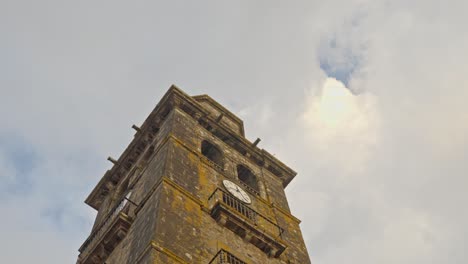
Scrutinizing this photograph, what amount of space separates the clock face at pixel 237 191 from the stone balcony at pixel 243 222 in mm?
925

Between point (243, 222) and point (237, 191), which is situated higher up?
point (237, 191)

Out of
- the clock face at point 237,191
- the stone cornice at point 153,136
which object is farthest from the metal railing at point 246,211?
the stone cornice at point 153,136

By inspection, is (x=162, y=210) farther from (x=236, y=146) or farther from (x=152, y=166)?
(x=236, y=146)

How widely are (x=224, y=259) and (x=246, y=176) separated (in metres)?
9.15

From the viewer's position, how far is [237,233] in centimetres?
1741

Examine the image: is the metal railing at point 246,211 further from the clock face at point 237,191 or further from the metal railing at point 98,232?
the metal railing at point 98,232

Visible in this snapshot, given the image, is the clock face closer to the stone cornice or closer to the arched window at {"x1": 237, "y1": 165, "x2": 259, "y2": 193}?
the arched window at {"x1": 237, "y1": 165, "x2": 259, "y2": 193}

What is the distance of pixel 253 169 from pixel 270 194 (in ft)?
6.74

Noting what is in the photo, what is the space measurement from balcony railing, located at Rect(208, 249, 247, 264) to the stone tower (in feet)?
0.10

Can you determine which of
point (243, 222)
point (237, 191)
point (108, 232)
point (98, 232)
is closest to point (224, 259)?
point (243, 222)

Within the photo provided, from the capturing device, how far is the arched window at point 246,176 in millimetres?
23520

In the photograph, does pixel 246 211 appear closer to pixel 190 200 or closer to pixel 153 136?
pixel 190 200

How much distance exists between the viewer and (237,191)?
66.8ft

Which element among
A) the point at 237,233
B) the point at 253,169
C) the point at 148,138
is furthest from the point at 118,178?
the point at 237,233
